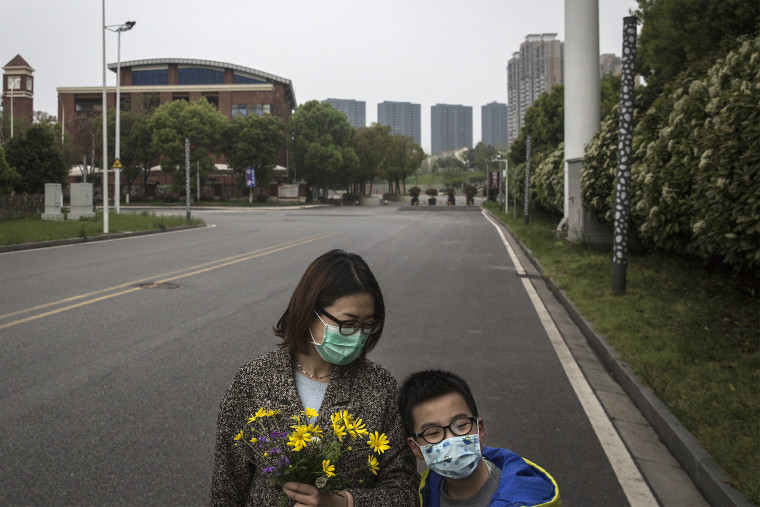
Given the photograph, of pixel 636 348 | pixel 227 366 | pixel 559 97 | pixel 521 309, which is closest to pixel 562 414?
pixel 636 348

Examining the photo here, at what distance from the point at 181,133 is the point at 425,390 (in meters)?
67.1

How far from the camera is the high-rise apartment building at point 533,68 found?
158375mm

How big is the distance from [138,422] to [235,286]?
7047mm

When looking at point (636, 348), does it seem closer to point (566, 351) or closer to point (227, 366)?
point (566, 351)

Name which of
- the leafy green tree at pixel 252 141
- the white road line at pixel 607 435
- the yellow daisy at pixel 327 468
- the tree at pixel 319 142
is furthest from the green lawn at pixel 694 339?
the tree at pixel 319 142

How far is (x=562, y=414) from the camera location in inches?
213

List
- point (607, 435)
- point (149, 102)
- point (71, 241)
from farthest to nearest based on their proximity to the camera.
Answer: point (149, 102), point (71, 241), point (607, 435)

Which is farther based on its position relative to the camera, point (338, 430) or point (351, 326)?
point (351, 326)

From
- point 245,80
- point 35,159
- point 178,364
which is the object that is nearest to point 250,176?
point 245,80

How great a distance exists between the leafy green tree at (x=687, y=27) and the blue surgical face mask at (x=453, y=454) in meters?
14.3

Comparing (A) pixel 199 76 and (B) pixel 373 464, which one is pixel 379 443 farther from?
(A) pixel 199 76

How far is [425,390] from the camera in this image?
2.35 m

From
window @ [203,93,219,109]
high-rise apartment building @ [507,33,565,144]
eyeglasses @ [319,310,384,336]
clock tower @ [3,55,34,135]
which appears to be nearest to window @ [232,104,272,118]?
window @ [203,93,219,109]

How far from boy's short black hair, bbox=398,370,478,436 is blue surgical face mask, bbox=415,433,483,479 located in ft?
0.31
